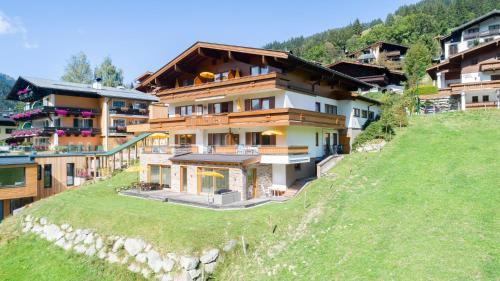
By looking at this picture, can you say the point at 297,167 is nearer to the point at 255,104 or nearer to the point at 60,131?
the point at 255,104

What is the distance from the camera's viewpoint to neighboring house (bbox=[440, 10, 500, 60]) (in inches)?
2131

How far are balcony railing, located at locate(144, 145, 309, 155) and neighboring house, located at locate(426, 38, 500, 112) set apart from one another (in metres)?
22.5

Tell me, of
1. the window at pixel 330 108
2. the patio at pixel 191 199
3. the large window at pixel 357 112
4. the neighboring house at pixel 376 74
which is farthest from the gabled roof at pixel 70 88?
the large window at pixel 357 112

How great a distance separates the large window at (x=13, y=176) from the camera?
30970 millimetres

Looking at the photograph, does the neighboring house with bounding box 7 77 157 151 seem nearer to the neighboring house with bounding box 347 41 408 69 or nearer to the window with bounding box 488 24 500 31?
the neighboring house with bounding box 347 41 408 69

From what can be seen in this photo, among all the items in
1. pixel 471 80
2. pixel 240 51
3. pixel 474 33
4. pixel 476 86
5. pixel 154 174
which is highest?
pixel 474 33

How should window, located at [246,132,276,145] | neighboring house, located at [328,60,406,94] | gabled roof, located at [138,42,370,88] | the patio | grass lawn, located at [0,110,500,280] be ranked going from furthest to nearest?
neighboring house, located at [328,60,406,94] → window, located at [246,132,276,145] → gabled roof, located at [138,42,370,88] → the patio → grass lawn, located at [0,110,500,280]

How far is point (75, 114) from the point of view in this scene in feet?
155

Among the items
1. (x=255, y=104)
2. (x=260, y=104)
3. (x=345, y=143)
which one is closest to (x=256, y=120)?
(x=260, y=104)

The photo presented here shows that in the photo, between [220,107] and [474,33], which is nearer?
[220,107]

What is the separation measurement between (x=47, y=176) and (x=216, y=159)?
20183 millimetres

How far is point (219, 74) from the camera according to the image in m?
30.1

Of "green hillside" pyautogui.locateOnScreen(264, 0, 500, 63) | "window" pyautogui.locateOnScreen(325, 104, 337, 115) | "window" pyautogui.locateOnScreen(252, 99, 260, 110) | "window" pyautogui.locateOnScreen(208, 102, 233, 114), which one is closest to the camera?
"window" pyautogui.locateOnScreen(252, 99, 260, 110)

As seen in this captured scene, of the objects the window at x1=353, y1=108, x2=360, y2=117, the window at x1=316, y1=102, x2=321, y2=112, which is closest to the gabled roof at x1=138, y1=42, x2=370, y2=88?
the window at x1=316, y1=102, x2=321, y2=112
